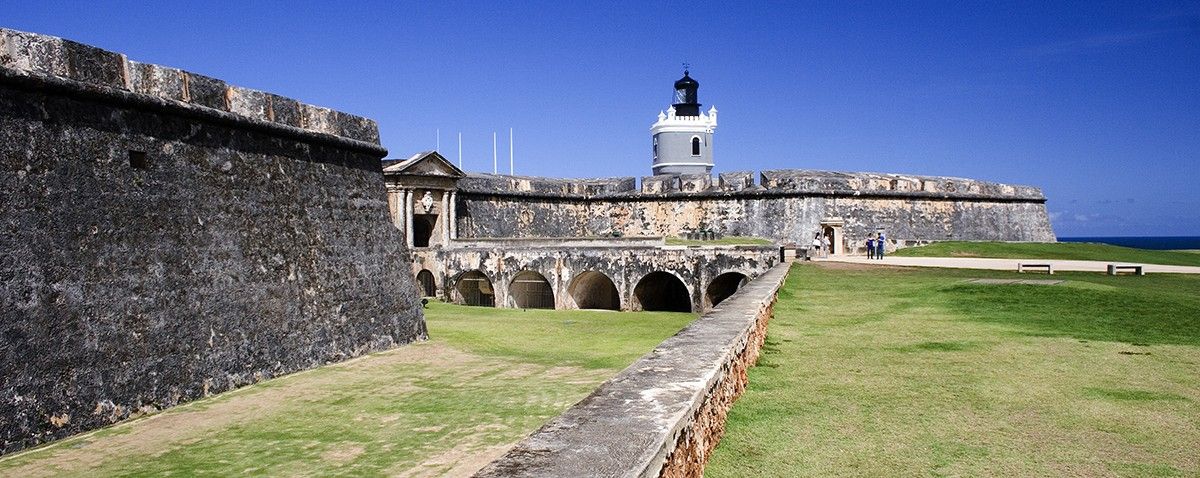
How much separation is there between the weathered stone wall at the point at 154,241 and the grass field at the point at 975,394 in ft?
16.1

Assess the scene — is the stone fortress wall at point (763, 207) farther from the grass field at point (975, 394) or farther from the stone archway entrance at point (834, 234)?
the grass field at point (975, 394)

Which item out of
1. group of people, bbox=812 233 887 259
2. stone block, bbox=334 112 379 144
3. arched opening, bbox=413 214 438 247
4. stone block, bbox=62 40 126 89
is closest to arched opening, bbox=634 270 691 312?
group of people, bbox=812 233 887 259

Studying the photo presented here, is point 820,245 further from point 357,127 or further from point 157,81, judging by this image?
point 157,81

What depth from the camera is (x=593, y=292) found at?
85.3 feet

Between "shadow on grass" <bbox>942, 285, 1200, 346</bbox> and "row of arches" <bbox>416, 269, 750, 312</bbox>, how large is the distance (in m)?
12.7

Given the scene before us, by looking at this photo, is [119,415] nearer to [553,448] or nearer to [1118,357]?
[553,448]

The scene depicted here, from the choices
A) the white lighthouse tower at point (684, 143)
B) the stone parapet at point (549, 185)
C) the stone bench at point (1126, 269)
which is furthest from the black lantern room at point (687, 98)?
the stone bench at point (1126, 269)

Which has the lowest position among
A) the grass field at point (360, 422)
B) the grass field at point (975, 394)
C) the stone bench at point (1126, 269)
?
the grass field at point (360, 422)

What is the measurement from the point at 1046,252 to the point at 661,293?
1120cm

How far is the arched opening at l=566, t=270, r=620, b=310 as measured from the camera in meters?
24.3

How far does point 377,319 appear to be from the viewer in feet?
35.1

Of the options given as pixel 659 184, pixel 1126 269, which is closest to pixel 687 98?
pixel 659 184

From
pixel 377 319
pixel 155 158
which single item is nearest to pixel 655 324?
pixel 377 319

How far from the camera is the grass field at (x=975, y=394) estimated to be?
3945 millimetres
